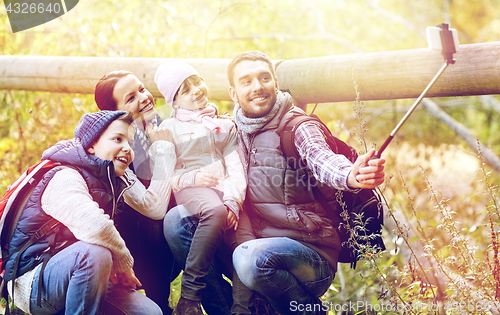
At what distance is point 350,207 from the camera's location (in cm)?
215

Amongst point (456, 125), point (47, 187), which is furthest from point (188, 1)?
point (47, 187)

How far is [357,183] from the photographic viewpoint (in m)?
1.71

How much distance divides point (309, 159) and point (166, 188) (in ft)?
2.43

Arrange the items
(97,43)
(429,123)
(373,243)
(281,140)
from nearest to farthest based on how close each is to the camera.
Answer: (281,140) < (373,243) < (97,43) < (429,123)

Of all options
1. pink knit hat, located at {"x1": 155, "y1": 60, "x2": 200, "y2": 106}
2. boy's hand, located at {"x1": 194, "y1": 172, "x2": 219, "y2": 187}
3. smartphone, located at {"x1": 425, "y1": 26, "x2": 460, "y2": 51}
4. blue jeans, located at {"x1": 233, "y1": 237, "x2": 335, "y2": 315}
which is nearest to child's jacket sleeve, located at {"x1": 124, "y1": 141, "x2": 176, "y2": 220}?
boy's hand, located at {"x1": 194, "y1": 172, "x2": 219, "y2": 187}

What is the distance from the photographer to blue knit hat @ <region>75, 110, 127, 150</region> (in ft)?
6.42

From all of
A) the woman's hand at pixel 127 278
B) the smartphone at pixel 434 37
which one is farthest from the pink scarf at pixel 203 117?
the smartphone at pixel 434 37

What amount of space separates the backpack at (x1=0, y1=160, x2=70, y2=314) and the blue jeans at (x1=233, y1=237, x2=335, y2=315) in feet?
2.78

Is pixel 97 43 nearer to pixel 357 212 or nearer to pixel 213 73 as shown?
pixel 213 73

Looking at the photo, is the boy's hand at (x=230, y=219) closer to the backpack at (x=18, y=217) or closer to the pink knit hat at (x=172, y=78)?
the pink knit hat at (x=172, y=78)

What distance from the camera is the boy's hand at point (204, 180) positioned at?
6.99ft

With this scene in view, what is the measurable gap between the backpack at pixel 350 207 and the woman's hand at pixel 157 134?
58 centimetres

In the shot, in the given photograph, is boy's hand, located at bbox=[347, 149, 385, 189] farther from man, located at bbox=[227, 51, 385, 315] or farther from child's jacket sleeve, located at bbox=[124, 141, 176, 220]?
child's jacket sleeve, located at bbox=[124, 141, 176, 220]

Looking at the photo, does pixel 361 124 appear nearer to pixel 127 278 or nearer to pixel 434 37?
pixel 434 37
